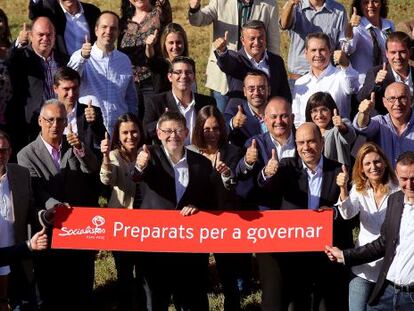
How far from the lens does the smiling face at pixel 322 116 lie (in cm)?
988

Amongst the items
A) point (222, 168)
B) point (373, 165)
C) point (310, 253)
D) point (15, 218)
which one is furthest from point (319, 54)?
point (15, 218)

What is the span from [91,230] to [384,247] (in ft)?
8.83

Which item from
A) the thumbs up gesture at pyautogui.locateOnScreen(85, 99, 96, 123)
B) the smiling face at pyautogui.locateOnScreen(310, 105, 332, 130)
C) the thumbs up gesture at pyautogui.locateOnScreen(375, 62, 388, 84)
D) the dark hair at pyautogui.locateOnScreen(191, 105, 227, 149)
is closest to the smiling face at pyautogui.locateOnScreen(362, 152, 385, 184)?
the smiling face at pyautogui.locateOnScreen(310, 105, 332, 130)

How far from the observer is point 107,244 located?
901 cm

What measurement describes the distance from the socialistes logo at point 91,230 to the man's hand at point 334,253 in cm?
209

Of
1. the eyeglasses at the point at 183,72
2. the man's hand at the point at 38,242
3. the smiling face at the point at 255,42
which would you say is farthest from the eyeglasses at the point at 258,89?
the man's hand at the point at 38,242

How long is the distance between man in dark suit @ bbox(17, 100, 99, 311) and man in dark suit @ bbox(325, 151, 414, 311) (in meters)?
2.76

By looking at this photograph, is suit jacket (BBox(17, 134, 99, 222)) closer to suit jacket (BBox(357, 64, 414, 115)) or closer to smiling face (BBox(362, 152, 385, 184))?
smiling face (BBox(362, 152, 385, 184))

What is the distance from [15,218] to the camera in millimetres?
8727

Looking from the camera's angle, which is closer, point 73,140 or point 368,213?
point 368,213

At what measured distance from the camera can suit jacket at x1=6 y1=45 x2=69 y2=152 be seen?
413 inches

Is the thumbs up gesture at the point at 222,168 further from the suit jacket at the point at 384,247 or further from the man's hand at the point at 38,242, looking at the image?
the man's hand at the point at 38,242

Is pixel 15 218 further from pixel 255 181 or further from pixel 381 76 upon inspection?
pixel 381 76

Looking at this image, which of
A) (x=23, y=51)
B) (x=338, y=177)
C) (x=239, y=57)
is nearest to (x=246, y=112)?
(x=239, y=57)
